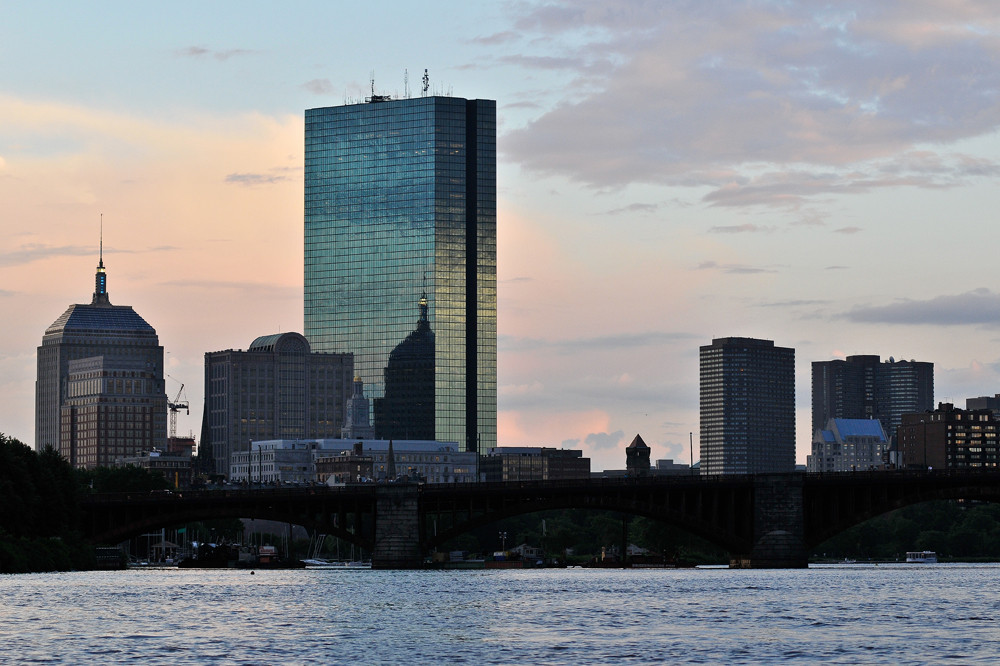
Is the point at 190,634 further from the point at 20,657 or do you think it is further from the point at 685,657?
the point at 685,657

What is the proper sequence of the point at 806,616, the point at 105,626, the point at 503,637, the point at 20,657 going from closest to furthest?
1. the point at 20,657
2. the point at 503,637
3. the point at 105,626
4. the point at 806,616

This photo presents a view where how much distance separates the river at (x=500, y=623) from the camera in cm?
9306

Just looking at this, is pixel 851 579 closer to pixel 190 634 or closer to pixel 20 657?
pixel 190 634

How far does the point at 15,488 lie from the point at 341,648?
106463 millimetres

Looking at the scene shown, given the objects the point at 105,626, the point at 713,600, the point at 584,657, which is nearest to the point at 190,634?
the point at 105,626

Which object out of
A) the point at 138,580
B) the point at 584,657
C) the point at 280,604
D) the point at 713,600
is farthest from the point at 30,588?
the point at 584,657

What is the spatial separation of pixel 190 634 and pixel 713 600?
48.9 metres

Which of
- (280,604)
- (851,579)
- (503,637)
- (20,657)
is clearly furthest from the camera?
(851,579)

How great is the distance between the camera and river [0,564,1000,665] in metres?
93.1

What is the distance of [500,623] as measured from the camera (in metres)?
116

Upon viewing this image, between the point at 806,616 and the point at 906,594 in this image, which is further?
the point at 906,594

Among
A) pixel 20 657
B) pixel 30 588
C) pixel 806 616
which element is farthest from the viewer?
pixel 30 588

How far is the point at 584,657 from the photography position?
91250mm

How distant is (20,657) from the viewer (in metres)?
90.2
